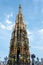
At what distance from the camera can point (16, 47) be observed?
49562mm

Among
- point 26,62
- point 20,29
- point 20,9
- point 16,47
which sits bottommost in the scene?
point 26,62

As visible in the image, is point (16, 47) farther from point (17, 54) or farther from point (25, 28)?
point (25, 28)

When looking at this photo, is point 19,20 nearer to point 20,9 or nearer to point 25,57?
point 20,9

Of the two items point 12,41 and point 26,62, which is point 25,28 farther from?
point 26,62

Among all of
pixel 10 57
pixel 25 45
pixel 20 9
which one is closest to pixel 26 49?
pixel 25 45

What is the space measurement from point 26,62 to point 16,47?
3.98 meters

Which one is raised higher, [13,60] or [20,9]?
[20,9]

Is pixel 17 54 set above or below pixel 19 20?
below

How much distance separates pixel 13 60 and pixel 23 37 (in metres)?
5.53

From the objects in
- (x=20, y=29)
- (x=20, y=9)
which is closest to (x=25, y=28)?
(x=20, y=29)

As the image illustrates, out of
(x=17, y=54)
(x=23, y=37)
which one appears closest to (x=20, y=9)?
(x=23, y=37)

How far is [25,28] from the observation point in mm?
50938

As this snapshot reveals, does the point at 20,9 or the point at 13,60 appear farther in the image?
the point at 20,9

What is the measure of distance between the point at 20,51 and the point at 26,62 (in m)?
2.73
